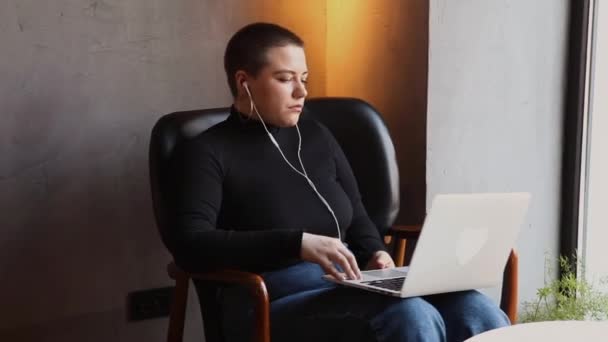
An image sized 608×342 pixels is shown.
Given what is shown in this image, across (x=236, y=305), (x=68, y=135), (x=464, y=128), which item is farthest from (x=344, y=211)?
(x=68, y=135)

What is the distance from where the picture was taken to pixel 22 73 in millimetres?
2250

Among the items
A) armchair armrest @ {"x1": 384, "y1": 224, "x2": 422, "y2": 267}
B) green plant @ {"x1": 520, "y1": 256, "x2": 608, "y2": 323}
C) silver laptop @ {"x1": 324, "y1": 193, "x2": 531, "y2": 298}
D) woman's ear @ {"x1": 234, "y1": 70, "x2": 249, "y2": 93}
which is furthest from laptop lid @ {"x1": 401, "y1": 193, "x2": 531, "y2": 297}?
green plant @ {"x1": 520, "y1": 256, "x2": 608, "y2": 323}

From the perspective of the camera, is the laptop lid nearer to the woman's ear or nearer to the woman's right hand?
the woman's right hand

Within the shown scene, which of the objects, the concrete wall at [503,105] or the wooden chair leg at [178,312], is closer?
the wooden chair leg at [178,312]

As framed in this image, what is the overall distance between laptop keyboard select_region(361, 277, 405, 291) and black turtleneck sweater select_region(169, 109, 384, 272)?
0.17 meters

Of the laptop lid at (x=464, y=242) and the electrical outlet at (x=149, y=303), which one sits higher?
the laptop lid at (x=464, y=242)

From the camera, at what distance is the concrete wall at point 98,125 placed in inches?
89.6

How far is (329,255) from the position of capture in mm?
1771

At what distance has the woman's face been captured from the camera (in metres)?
2.01

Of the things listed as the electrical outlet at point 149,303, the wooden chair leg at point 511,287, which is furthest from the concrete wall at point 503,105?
the electrical outlet at point 149,303

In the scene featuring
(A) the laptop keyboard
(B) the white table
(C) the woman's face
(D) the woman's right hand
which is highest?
(C) the woman's face

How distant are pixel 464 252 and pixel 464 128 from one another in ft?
2.95

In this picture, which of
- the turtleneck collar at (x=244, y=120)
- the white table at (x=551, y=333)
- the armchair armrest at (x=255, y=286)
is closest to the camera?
the white table at (x=551, y=333)

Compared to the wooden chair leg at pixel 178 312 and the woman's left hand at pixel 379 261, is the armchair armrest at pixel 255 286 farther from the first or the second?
the woman's left hand at pixel 379 261
